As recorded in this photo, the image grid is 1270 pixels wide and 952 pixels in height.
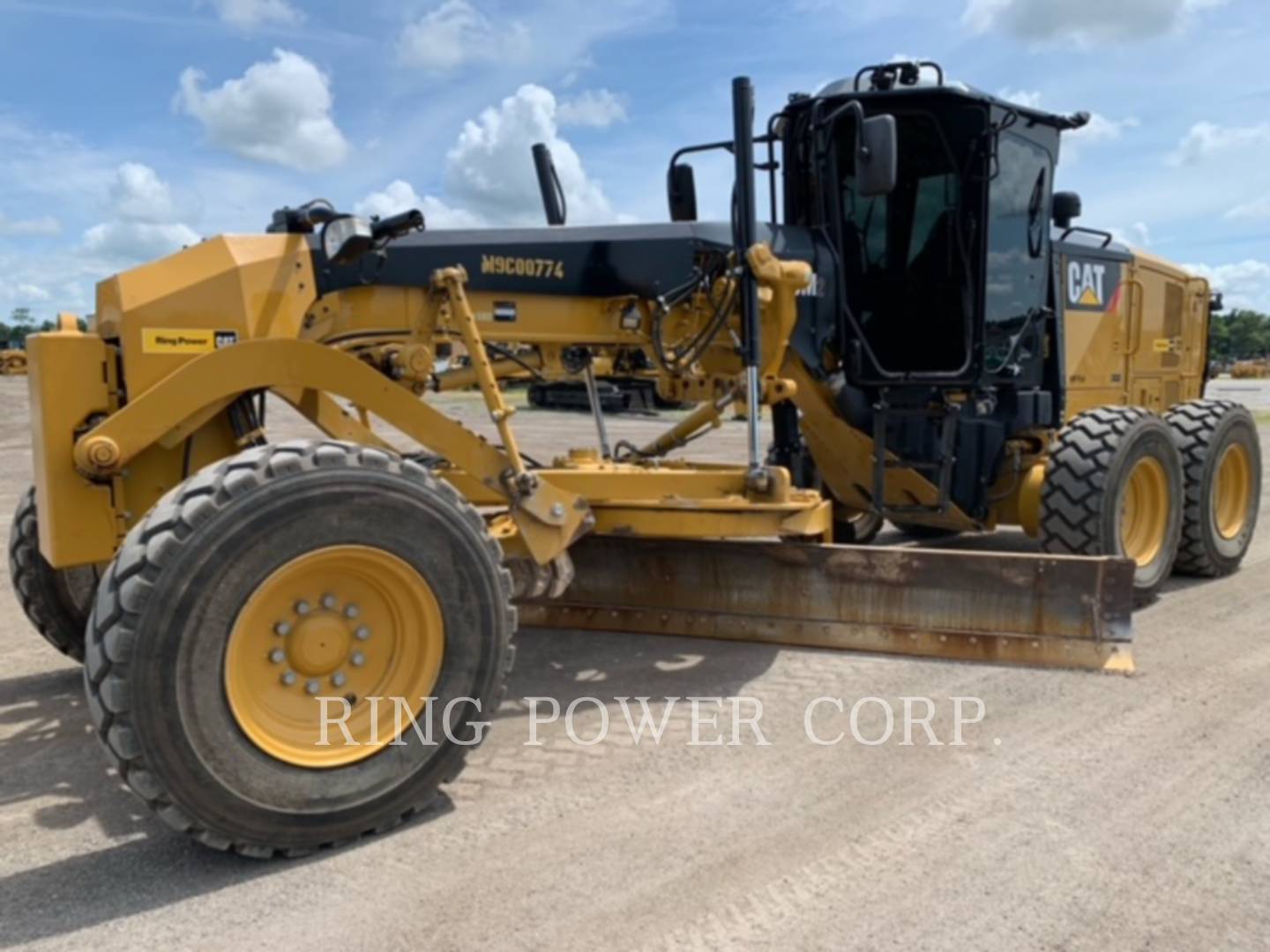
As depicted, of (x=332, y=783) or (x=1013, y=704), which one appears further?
(x=1013, y=704)

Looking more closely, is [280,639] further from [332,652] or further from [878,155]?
[878,155]

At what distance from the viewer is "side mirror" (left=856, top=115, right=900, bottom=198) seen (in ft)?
15.6

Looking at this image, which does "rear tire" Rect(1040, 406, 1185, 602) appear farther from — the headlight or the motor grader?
the headlight

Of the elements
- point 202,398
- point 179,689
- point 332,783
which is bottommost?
point 332,783

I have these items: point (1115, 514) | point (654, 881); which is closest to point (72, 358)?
point (654, 881)

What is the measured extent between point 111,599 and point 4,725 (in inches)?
73.0

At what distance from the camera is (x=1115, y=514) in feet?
19.2

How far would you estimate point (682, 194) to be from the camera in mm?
5863

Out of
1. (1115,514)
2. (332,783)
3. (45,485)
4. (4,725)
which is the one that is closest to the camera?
(332,783)

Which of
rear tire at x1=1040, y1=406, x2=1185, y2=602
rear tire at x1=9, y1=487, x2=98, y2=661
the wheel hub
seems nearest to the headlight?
the wheel hub

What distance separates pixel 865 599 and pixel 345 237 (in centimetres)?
277

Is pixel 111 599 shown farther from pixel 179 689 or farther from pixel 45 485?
pixel 45 485

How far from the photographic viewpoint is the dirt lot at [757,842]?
2840mm

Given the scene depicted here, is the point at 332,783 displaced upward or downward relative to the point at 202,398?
downward
